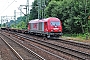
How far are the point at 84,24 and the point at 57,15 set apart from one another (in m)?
10.5

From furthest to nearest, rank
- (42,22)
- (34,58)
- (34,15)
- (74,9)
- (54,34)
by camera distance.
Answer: (34,15), (74,9), (42,22), (54,34), (34,58)

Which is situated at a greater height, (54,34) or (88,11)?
(88,11)

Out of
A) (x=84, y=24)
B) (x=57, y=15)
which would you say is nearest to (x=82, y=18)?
(x=84, y=24)

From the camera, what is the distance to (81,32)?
3762 cm

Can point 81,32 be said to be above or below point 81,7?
below

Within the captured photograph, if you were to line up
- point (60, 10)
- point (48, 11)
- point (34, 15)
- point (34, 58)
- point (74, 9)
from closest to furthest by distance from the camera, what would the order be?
point (34, 58), point (74, 9), point (60, 10), point (48, 11), point (34, 15)

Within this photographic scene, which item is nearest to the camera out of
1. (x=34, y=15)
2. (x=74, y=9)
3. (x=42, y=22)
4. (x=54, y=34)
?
(x=54, y=34)

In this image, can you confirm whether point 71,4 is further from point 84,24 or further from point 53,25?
point 53,25

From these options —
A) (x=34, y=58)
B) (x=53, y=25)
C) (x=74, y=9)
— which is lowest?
(x=34, y=58)

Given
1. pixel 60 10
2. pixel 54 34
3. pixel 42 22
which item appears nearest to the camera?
pixel 54 34

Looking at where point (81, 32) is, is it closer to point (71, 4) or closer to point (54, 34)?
point (71, 4)

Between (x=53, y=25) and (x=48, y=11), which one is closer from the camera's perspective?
(x=53, y=25)

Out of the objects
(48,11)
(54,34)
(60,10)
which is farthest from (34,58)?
(48,11)

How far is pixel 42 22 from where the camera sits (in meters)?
34.3
